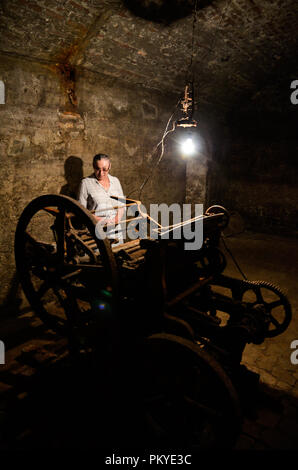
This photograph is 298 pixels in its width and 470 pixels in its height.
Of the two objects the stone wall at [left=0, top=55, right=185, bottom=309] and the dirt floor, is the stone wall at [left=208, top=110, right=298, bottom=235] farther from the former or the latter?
the dirt floor

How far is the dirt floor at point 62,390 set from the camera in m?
2.31

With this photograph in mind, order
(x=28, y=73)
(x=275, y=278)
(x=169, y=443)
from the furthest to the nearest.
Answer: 1. (x=275, y=278)
2. (x=28, y=73)
3. (x=169, y=443)

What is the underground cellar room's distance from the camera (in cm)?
226

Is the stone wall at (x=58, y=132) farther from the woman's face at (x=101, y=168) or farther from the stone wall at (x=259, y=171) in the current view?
the stone wall at (x=259, y=171)

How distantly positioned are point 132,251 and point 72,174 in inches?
94.2

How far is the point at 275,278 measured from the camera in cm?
558

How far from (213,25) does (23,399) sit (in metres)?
5.62

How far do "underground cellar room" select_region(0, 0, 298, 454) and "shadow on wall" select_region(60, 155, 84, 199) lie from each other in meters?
0.02

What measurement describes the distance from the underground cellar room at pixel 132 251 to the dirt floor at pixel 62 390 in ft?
0.06

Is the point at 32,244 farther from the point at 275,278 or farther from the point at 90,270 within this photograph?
the point at 275,278

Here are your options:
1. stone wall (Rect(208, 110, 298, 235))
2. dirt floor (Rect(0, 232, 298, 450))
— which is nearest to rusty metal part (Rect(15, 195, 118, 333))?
dirt floor (Rect(0, 232, 298, 450))

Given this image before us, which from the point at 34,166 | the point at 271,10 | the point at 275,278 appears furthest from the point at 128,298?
the point at 271,10

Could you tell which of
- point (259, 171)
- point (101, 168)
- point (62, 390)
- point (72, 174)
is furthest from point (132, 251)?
point (259, 171)

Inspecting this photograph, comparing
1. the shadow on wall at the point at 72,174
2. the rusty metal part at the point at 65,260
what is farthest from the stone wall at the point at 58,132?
the rusty metal part at the point at 65,260
